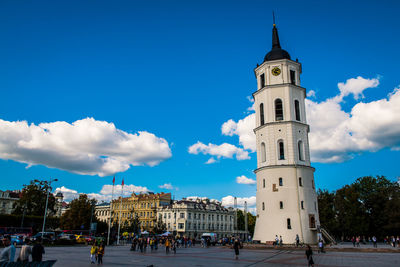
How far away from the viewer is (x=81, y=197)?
234ft

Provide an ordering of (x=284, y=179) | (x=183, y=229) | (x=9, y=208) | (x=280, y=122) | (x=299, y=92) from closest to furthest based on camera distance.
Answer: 1. (x=284, y=179)
2. (x=280, y=122)
3. (x=299, y=92)
4. (x=183, y=229)
5. (x=9, y=208)

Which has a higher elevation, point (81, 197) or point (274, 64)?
point (274, 64)

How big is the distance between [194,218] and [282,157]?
6072 cm

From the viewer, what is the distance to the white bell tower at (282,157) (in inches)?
1551

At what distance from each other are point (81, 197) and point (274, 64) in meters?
52.8

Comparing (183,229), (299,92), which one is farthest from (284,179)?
(183,229)

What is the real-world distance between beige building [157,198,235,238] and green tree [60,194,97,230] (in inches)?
1081

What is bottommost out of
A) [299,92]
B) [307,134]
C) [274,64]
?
[307,134]

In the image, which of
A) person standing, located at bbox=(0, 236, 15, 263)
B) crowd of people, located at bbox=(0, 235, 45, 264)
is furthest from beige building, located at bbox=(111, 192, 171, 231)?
person standing, located at bbox=(0, 236, 15, 263)

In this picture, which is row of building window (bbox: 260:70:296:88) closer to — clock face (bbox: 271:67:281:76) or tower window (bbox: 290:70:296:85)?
tower window (bbox: 290:70:296:85)

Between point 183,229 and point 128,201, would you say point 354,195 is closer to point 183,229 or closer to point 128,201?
point 183,229

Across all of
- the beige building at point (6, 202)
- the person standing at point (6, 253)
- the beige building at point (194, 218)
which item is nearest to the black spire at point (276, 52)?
the person standing at point (6, 253)

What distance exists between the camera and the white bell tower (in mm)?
39406

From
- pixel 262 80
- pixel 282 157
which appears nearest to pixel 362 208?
pixel 282 157
